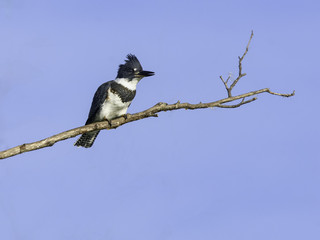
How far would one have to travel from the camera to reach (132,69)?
35.0 ft

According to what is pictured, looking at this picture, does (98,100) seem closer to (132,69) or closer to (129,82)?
(129,82)

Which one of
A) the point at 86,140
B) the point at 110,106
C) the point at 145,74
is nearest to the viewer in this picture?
the point at 110,106

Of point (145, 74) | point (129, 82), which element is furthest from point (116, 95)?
point (145, 74)

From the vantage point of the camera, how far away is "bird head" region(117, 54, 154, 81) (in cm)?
1059

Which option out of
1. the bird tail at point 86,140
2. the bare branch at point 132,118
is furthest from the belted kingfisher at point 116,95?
the bare branch at point 132,118

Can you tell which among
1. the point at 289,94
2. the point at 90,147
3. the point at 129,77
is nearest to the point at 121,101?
the point at 129,77

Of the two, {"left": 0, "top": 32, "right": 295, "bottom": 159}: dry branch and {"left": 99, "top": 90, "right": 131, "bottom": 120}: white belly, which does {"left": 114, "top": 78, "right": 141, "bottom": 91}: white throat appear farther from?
{"left": 0, "top": 32, "right": 295, "bottom": 159}: dry branch

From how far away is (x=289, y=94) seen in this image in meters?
8.57

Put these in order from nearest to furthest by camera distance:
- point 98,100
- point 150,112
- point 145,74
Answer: point 150,112, point 98,100, point 145,74

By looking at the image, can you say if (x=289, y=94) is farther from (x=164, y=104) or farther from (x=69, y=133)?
(x=69, y=133)

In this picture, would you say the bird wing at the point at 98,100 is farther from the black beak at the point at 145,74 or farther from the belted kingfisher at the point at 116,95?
the black beak at the point at 145,74

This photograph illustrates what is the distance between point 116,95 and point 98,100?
385mm

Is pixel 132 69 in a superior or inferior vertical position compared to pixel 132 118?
superior

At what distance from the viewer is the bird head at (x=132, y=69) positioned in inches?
417
